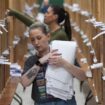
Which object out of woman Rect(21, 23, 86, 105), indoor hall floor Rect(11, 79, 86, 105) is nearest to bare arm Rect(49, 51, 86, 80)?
woman Rect(21, 23, 86, 105)

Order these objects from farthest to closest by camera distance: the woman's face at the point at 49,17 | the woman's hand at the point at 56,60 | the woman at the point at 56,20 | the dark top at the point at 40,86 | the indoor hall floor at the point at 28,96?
the indoor hall floor at the point at 28,96 < the woman's face at the point at 49,17 < the woman at the point at 56,20 < the dark top at the point at 40,86 < the woman's hand at the point at 56,60

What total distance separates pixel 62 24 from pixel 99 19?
0.77m

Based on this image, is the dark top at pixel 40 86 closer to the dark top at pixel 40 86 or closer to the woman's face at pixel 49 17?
the dark top at pixel 40 86

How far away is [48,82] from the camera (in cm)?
275

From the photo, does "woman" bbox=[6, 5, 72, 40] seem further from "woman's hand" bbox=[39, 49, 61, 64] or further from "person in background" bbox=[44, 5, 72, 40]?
"woman's hand" bbox=[39, 49, 61, 64]

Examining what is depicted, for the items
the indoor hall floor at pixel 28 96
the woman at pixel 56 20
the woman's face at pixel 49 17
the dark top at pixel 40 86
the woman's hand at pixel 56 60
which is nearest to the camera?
the woman's hand at pixel 56 60

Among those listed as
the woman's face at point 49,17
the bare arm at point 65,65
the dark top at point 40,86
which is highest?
the woman's face at point 49,17


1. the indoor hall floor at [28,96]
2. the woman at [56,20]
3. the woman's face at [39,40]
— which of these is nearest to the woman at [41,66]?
the woman's face at [39,40]

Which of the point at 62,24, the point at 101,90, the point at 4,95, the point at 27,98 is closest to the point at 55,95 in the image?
the point at 4,95

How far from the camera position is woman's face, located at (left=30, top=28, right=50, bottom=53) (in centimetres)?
271

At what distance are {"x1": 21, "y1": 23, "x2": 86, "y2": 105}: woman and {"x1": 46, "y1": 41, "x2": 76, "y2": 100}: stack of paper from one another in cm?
4

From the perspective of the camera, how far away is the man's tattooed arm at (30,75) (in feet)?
8.93

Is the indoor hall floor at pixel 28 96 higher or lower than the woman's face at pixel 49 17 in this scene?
lower

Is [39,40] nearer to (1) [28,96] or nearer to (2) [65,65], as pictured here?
(2) [65,65]
